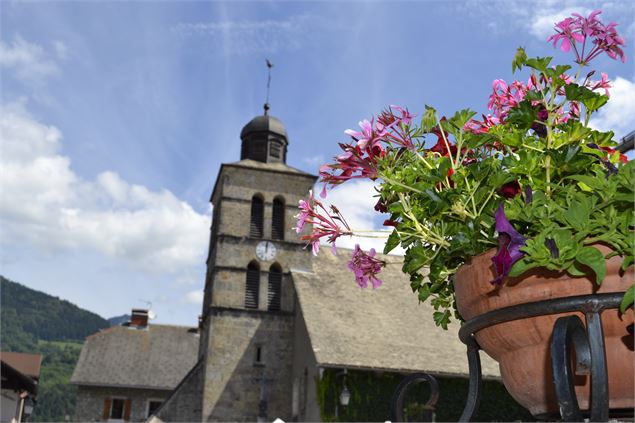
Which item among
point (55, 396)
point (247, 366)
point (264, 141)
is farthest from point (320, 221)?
point (55, 396)

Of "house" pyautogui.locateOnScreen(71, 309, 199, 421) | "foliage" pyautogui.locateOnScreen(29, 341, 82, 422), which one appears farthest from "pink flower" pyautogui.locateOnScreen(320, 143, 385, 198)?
"foliage" pyautogui.locateOnScreen(29, 341, 82, 422)

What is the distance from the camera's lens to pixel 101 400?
3200 centimetres

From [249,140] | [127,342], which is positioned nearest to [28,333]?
[127,342]

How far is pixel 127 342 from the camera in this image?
35.8m

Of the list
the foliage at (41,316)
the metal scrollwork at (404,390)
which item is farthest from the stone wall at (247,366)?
the foliage at (41,316)

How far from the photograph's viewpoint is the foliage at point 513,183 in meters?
1.53

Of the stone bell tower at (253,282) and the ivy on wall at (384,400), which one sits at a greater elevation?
the stone bell tower at (253,282)

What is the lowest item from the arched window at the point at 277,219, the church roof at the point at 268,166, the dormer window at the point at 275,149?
the arched window at the point at 277,219

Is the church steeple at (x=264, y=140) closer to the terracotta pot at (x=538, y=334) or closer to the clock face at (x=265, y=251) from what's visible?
the clock face at (x=265, y=251)

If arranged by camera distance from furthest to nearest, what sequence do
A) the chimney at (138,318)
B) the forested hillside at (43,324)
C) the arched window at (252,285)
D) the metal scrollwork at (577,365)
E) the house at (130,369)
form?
the forested hillside at (43,324) < the chimney at (138,318) < the house at (130,369) < the arched window at (252,285) < the metal scrollwork at (577,365)

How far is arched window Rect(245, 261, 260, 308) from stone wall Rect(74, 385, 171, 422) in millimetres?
11258

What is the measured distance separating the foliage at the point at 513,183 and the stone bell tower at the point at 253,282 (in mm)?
20996

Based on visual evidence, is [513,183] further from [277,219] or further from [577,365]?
[277,219]

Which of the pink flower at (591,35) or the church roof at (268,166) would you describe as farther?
the church roof at (268,166)
